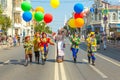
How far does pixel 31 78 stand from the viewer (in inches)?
544

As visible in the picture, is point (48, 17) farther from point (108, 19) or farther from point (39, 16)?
point (108, 19)

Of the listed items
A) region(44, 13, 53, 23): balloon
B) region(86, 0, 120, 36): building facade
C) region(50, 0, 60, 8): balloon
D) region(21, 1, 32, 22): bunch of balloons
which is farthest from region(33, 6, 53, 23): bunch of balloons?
region(86, 0, 120, 36): building facade

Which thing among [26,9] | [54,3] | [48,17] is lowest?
[48,17]

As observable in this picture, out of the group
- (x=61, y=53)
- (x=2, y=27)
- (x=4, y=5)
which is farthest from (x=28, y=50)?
(x=4, y=5)

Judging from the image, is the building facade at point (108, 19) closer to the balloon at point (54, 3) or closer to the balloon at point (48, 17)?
the balloon at point (48, 17)

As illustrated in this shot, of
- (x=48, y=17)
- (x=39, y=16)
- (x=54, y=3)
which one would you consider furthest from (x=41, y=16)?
(x=54, y=3)

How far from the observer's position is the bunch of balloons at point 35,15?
796 inches

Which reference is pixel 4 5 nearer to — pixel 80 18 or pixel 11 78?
pixel 80 18

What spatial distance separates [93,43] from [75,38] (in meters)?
1.65

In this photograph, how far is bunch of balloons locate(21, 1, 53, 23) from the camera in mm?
20219

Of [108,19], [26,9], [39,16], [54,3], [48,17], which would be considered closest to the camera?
[26,9]

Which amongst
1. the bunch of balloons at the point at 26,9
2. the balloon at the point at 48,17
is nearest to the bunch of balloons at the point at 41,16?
the balloon at the point at 48,17

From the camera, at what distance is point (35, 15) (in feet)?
68.3

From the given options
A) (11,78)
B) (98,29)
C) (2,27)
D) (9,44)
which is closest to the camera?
(11,78)
